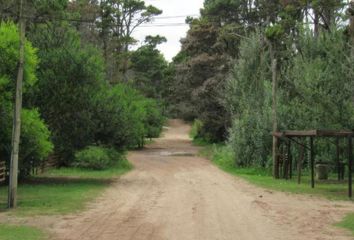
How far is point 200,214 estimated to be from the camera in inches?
600

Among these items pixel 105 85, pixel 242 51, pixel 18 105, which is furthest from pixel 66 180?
pixel 242 51

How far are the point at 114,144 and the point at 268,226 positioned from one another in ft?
49.5

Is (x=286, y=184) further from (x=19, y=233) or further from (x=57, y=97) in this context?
(x=19, y=233)

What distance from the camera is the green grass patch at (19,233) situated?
38.7ft

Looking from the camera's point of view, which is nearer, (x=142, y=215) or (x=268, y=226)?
(x=268, y=226)

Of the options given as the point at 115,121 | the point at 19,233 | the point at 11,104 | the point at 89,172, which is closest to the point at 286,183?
the point at 115,121

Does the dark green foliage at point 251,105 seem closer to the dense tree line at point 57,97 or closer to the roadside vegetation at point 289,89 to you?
the roadside vegetation at point 289,89

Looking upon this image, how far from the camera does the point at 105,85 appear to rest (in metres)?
26.5

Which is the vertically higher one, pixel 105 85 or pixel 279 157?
pixel 105 85

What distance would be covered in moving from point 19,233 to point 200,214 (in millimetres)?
4934

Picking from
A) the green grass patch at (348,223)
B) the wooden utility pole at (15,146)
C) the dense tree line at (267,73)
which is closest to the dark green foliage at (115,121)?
the dense tree line at (267,73)

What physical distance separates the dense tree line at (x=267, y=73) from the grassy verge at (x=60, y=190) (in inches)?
330

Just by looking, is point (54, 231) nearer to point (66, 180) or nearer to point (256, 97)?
point (66, 180)

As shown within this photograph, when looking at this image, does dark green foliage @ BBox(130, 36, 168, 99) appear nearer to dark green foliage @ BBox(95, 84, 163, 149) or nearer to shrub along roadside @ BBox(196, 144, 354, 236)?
shrub along roadside @ BBox(196, 144, 354, 236)
